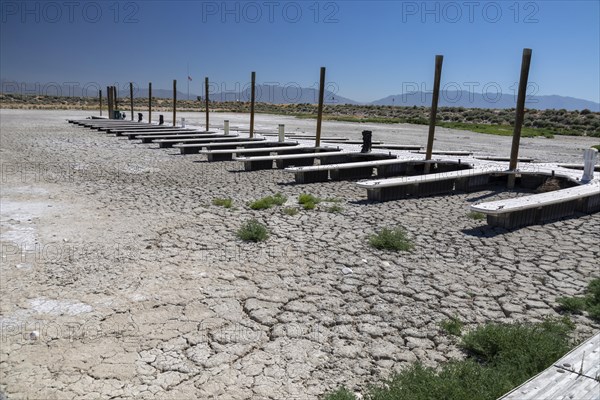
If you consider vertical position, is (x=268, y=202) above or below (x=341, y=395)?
above

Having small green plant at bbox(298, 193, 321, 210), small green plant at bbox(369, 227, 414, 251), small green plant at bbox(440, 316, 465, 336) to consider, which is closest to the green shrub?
small green plant at bbox(440, 316, 465, 336)

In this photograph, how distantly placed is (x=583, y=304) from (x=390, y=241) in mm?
2263

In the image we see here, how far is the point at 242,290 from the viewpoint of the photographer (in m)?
4.82

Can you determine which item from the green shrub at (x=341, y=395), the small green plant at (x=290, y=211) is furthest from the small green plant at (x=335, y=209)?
the green shrub at (x=341, y=395)

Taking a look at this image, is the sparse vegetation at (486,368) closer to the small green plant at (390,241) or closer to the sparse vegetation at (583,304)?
the sparse vegetation at (583,304)

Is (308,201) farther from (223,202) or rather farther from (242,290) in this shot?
(242,290)

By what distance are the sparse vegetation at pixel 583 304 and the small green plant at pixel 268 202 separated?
15.5 feet

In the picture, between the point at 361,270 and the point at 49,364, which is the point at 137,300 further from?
the point at 361,270

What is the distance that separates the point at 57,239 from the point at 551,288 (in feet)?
18.9

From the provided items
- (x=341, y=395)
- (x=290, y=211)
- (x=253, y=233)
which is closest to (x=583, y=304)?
(x=341, y=395)

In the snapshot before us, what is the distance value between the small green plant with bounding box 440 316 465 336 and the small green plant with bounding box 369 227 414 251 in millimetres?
1931

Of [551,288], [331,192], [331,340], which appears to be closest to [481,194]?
[331,192]

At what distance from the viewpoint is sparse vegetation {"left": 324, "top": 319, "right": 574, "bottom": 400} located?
2.92m

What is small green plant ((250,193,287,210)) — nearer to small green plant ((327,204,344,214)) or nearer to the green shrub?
small green plant ((327,204,344,214))
